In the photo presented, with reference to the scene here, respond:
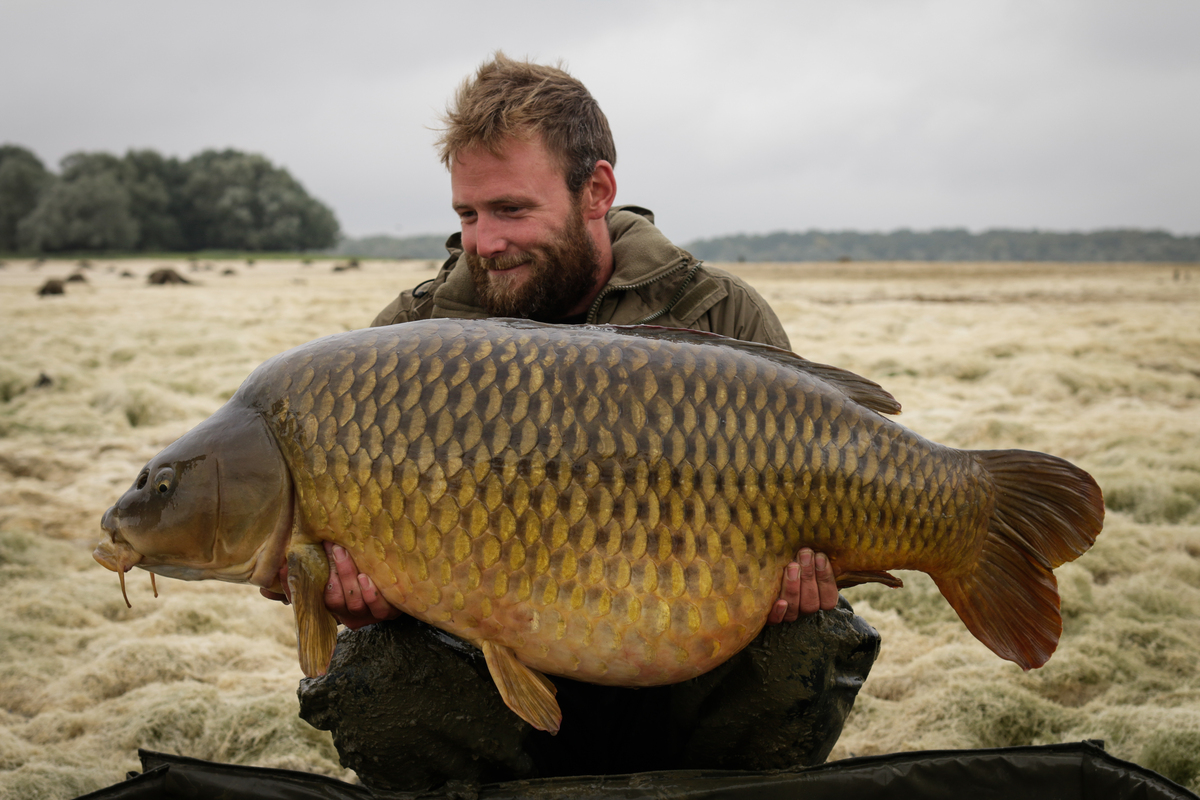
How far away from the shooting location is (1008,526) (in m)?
1.83

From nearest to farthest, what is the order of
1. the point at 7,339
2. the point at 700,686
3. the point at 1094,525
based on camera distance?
the point at 1094,525
the point at 700,686
the point at 7,339

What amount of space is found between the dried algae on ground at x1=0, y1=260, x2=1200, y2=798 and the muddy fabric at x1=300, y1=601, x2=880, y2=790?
31.8 inches

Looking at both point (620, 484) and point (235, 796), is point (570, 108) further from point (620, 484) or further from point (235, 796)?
point (235, 796)

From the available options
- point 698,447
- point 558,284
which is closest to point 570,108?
point 558,284

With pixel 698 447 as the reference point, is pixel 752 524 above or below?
below

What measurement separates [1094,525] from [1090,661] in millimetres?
1607

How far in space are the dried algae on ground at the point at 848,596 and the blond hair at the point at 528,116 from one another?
6.18 feet

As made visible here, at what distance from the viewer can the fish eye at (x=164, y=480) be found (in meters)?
1.73

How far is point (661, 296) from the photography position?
2.62 metres

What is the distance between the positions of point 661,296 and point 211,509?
140 centimetres

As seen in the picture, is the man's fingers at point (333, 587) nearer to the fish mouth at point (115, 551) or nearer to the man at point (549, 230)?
the fish mouth at point (115, 551)

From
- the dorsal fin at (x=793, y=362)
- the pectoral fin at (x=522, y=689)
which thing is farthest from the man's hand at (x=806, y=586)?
the pectoral fin at (x=522, y=689)

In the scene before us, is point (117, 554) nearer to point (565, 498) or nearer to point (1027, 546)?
point (565, 498)

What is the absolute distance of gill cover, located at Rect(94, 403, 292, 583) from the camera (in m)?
1.70
